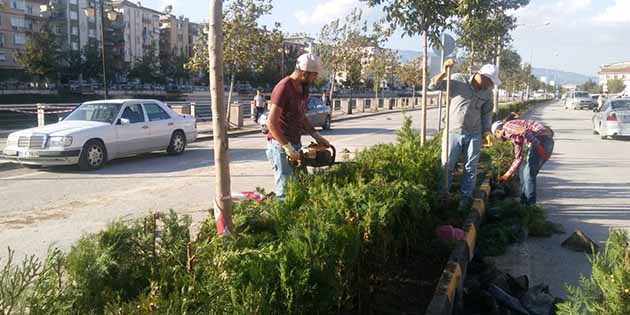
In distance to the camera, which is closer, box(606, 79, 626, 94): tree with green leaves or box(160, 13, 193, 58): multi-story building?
box(606, 79, 626, 94): tree with green leaves

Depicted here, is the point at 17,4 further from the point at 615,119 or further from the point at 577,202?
the point at 577,202

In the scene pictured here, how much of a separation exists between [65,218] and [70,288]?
211 inches

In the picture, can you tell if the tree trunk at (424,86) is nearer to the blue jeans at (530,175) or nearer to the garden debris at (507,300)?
the blue jeans at (530,175)

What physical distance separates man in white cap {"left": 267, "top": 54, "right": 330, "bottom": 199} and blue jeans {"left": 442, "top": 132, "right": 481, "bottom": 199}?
2.50 metres

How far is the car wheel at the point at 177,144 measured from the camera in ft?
45.3

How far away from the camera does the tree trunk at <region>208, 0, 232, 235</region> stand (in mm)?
3006

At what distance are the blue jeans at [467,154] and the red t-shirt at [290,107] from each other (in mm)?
2482

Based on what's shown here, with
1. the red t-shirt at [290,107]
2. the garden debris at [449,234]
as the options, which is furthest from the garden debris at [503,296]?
the red t-shirt at [290,107]

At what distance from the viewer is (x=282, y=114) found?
484 cm

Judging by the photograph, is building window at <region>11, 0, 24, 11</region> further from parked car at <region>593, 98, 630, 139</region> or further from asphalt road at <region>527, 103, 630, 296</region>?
asphalt road at <region>527, 103, 630, 296</region>

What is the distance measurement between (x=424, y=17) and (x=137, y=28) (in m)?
110

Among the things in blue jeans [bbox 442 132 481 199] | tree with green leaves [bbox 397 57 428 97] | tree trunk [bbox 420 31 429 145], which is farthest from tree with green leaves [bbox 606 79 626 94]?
blue jeans [bbox 442 132 481 199]

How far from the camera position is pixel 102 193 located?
880cm

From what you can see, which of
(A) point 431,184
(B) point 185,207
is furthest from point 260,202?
(B) point 185,207
